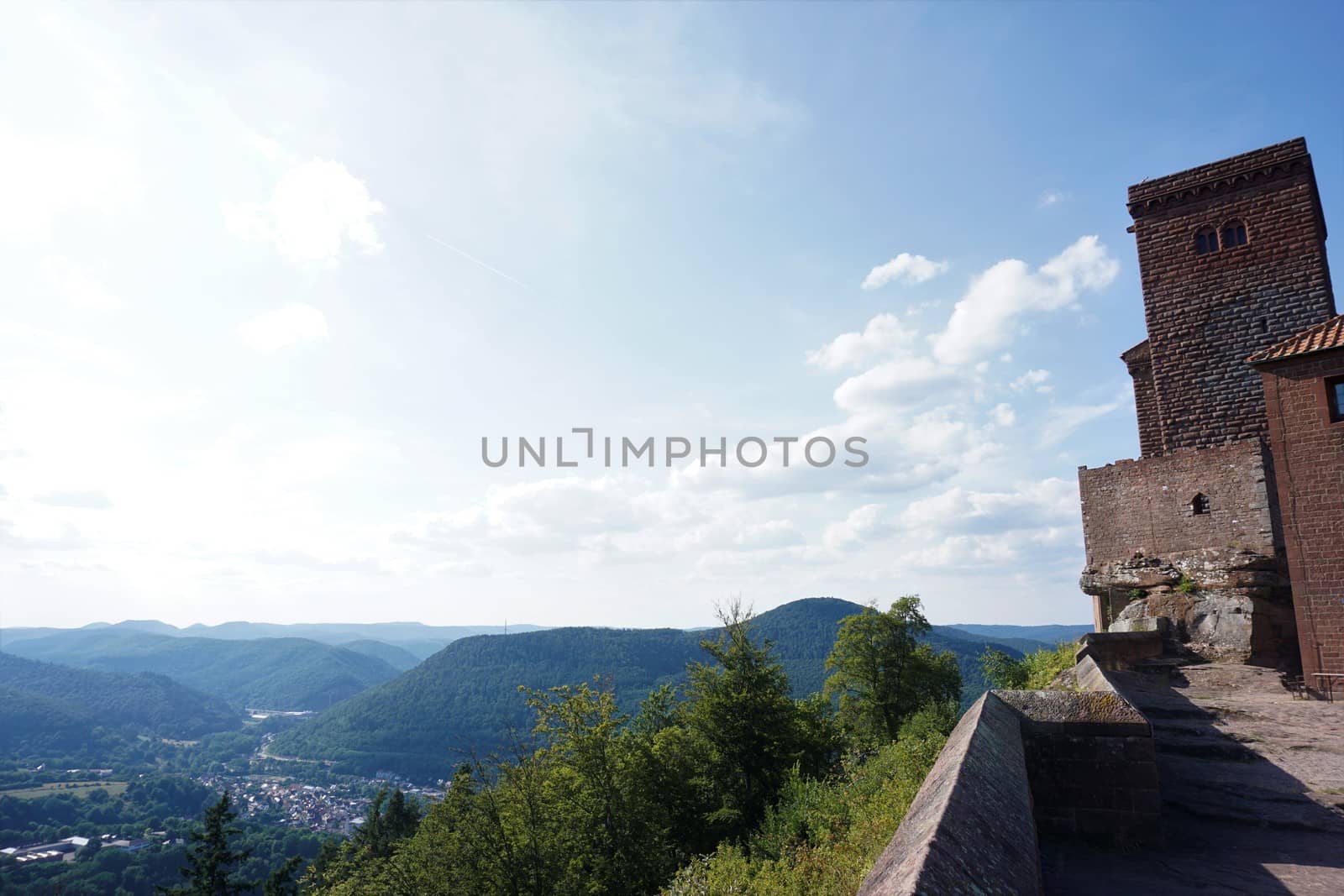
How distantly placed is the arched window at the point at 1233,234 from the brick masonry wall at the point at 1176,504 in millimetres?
5727

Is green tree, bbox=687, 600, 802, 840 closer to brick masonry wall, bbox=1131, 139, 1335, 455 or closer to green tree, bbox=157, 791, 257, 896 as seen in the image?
brick masonry wall, bbox=1131, 139, 1335, 455

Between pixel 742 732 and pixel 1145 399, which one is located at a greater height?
pixel 1145 399

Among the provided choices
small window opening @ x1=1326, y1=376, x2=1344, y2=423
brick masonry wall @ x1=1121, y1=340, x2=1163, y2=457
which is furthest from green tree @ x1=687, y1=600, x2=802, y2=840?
small window opening @ x1=1326, y1=376, x2=1344, y2=423

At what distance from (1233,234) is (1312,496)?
7870mm

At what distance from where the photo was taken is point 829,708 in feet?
130

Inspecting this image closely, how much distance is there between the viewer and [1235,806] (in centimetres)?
709

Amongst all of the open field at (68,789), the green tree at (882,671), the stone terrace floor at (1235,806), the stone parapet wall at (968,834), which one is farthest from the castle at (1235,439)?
the open field at (68,789)

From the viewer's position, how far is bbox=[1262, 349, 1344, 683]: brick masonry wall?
528 inches

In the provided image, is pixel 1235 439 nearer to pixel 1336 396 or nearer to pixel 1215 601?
pixel 1336 396

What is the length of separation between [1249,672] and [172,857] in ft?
517

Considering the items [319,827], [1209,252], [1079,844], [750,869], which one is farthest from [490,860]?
[319,827]

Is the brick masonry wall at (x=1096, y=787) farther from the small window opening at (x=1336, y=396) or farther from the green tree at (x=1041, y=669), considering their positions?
the small window opening at (x=1336, y=396)

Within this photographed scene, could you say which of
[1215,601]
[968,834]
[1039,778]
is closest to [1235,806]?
[1039,778]

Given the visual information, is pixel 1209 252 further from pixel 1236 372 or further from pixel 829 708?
pixel 829 708
